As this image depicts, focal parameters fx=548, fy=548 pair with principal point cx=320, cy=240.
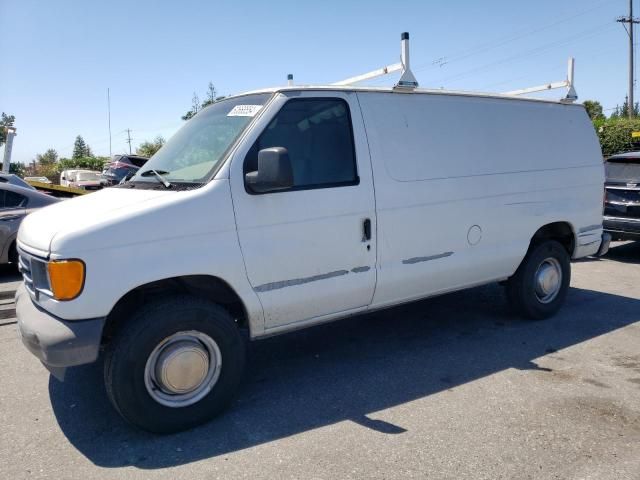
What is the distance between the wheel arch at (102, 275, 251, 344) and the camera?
137 inches

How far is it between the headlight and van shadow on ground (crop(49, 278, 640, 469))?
990 millimetres

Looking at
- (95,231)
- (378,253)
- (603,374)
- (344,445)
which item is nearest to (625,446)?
(603,374)

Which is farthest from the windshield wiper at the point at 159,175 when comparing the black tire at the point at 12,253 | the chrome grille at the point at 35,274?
the black tire at the point at 12,253

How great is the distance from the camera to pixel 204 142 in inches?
159

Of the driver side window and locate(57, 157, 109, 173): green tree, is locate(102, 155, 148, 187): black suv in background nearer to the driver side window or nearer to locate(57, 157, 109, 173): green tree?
the driver side window

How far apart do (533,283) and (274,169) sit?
3340 mm

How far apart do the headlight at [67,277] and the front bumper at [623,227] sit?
8.39 m

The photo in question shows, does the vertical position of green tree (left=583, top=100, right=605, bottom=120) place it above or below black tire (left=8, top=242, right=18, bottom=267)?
above

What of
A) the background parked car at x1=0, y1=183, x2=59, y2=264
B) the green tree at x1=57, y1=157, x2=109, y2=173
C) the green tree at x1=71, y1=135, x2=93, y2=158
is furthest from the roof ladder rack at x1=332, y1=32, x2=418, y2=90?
the green tree at x1=71, y1=135, x2=93, y2=158

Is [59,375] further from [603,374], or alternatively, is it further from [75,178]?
[75,178]

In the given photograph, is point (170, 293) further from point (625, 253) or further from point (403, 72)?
point (625, 253)

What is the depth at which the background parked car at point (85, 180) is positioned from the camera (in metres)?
25.2

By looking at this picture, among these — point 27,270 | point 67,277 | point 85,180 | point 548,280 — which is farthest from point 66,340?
point 85,180

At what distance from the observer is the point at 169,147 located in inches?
175
